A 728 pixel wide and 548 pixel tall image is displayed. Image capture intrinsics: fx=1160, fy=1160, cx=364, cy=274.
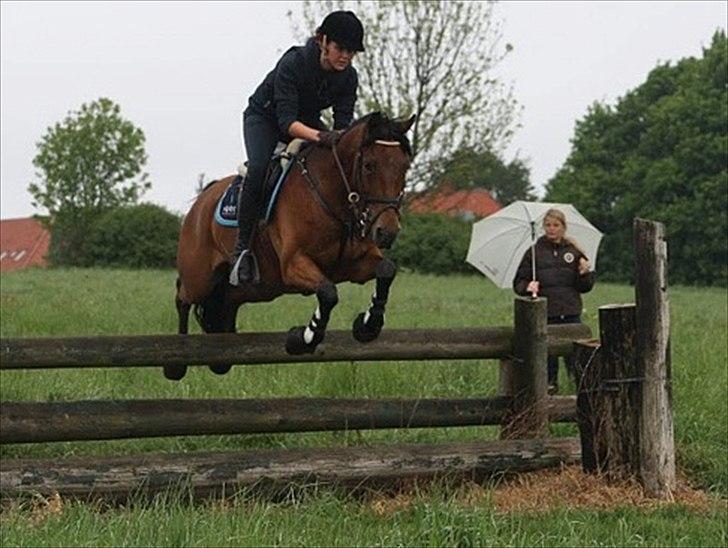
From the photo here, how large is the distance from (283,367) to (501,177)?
232 ft

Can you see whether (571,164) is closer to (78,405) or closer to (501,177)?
(501,177)

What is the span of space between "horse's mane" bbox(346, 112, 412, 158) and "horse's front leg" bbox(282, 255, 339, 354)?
725 millimetres

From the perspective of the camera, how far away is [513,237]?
11.2m

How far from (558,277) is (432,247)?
1090 inches

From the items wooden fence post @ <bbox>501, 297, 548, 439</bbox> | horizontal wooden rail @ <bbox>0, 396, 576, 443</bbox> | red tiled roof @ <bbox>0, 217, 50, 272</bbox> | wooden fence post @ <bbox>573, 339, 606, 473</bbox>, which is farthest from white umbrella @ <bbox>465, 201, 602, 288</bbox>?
red tiled roof @ <bbox>0, 217, 50, 272</bbox>

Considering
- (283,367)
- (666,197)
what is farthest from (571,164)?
(283,367)

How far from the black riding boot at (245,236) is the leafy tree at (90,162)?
59080 mm

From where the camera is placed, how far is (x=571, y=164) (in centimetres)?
5819

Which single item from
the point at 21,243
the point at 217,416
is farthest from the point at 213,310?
the point at 21,243

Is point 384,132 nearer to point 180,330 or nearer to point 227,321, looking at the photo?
point 227,321

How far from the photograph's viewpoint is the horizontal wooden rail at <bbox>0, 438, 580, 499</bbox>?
6.46 m

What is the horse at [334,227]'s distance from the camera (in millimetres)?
5828

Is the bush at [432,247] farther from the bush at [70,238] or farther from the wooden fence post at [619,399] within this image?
the wooden fence post at [619,399]

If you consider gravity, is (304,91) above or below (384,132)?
above
